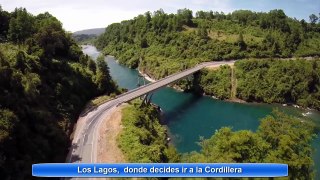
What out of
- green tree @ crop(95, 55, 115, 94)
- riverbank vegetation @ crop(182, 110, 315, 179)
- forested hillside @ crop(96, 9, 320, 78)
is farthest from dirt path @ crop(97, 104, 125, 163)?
forested hillside @ crop(96, 9, 320, 78)

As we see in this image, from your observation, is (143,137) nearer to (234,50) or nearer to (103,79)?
(103,79)

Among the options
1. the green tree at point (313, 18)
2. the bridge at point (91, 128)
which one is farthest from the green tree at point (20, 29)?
the green tree at point (313, 18)

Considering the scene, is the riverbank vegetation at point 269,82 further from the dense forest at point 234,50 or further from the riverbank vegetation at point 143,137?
the riverbank vegetation at point 143,137

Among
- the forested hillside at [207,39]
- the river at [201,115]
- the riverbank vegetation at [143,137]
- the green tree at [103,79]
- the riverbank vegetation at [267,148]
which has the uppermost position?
the forested hillside at [207,39]

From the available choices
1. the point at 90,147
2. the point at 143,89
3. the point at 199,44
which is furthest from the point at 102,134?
the point at 199,44

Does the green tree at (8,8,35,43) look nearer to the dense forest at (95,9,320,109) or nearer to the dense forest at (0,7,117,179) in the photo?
the dense forest at (0,7,117,179)
